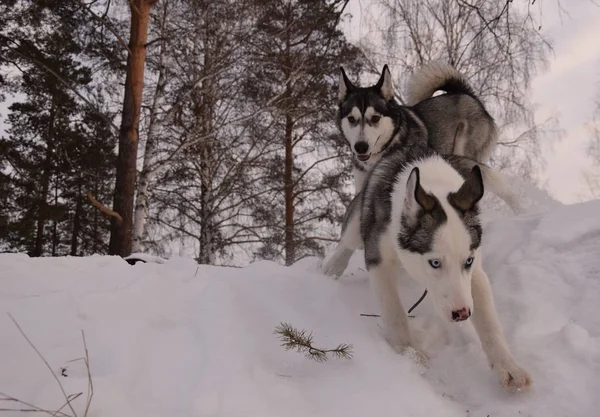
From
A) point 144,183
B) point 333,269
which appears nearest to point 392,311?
point 333,269

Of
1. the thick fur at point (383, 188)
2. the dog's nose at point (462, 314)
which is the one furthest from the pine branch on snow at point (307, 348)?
the thick fur at point (383, 188)

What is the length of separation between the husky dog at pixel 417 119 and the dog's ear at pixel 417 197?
2.05 metres

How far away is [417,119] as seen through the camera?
530cm

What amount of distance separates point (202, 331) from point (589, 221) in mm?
3132

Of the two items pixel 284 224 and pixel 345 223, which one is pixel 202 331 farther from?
pixel 284 224

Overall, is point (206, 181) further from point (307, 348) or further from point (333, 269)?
point (307, 348)

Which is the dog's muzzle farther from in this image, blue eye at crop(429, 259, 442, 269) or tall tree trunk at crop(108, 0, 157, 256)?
tall tree trunk at crop(108, 0, 157, 256)

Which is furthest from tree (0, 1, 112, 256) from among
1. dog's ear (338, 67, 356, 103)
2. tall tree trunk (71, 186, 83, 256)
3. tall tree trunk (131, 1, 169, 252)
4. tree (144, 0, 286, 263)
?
dog's ear (338, 67, 356, 103)

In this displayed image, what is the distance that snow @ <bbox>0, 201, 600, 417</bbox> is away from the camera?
1.85 meters

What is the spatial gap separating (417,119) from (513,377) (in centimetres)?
379

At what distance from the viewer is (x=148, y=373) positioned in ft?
6.33

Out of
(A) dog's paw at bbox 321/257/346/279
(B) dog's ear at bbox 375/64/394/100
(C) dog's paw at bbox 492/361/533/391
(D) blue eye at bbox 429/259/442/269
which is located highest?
(B) dog's ear at bbox 375/64/394/100

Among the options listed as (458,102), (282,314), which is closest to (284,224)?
(458,102)

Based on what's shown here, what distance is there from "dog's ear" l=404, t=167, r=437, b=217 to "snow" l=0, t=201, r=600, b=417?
847 millimetres
